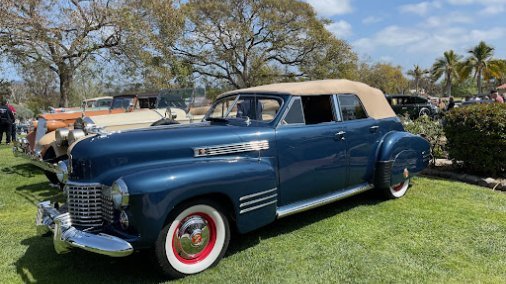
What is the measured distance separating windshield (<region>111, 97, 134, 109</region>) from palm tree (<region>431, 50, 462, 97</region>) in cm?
4755

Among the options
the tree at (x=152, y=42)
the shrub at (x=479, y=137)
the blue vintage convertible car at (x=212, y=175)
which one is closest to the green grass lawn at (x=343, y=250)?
the blue vintage convertible car at (x=212, y=175)

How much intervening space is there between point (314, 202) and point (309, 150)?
0.61 m

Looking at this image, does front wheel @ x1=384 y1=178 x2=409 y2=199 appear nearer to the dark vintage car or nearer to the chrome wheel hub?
the chrome wheel hub

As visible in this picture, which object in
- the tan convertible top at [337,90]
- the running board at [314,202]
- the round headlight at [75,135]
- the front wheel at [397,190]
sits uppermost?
the tan convertible top at [337,90]

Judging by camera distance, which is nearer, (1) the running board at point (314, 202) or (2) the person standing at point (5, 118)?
(1) the running board at point (314, 202)

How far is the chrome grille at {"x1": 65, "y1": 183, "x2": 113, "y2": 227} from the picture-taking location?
359 cm

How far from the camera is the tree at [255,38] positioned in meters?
25.0

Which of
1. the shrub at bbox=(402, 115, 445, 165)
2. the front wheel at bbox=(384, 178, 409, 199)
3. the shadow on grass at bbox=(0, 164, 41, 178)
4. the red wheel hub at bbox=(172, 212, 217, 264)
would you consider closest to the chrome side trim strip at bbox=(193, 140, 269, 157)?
the red wheel hub at bbox=(172, 212, 217, 264)

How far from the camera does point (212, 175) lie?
3650 millimetres

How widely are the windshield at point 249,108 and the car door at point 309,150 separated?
194 mm

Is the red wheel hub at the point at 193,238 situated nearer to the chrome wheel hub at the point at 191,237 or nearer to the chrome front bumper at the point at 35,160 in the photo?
the chrome wheel hub at the point at 191,237

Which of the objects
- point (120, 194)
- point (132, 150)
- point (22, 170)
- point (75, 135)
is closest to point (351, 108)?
point (132, 150)

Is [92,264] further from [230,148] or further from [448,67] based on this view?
[448,67]

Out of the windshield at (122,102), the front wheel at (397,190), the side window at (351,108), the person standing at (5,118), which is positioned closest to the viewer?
the side window at (351,108)
